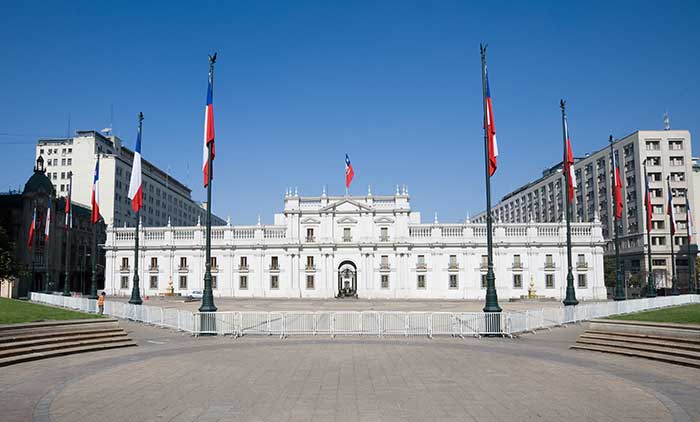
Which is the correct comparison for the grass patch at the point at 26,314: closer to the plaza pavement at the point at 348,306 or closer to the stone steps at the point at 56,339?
the stone steps at the point at 56,339

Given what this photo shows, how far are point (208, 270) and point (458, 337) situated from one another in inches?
465

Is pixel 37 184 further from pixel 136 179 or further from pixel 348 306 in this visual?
pixel 136 179

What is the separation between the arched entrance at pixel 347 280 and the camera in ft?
239

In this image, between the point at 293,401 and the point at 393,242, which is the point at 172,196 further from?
the point at 293,401

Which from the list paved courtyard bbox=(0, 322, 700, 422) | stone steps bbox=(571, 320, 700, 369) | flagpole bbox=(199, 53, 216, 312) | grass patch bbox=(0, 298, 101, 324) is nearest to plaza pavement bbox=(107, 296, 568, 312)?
flagpole bbox=(199, 53, 216, 312)

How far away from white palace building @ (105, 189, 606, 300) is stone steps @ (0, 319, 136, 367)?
51.3m

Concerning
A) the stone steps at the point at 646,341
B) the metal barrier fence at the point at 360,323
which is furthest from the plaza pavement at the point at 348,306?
the stone steps at the point at 646,341

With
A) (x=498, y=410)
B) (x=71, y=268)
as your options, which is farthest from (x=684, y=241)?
(x=71, y=268)

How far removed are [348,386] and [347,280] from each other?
260 feet

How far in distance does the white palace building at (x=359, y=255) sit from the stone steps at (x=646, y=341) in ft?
167

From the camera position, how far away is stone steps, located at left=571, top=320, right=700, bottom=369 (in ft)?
50.6

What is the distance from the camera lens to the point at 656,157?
8075 centimetres

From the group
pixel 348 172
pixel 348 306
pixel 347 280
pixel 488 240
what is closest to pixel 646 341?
pixel 488 240

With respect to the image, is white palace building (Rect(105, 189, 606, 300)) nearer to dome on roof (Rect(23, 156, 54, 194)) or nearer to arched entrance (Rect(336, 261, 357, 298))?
arched entrance (Rect(336, 261, 357, 298))
